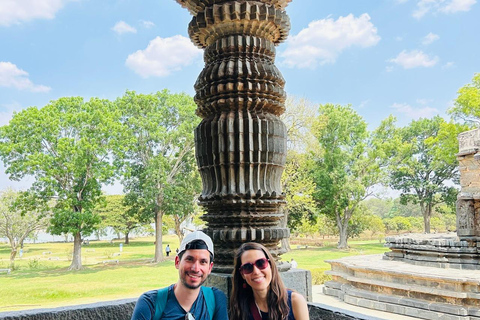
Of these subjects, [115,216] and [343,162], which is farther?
[115,216]

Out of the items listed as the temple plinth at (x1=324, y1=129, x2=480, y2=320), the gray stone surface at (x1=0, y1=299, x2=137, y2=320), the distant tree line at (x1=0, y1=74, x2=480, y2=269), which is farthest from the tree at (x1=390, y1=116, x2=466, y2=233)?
the gray stone surface at (x1=0, y1=299, x2=137, y2=320)

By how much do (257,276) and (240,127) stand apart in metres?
1.02

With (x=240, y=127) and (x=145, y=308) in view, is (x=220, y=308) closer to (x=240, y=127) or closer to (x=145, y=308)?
(x=145, y=308)

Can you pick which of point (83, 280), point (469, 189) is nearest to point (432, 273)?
point (469, 189)

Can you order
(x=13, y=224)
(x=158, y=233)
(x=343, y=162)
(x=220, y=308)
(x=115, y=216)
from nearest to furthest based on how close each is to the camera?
(x=220, y=308) < (x=13, y=224) < (x=158, y=233) < (x=343, y=162) < (x=115, y=216)

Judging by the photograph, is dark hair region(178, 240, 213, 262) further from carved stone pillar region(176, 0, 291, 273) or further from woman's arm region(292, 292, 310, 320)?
carved stone pillar region(176, 0, 291, 273)

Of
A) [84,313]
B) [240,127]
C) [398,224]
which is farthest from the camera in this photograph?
[398,224]

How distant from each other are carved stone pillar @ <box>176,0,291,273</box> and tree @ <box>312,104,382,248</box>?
1712 cm

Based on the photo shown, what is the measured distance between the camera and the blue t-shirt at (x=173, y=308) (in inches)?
55.2

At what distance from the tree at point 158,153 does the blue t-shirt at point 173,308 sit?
14190mm

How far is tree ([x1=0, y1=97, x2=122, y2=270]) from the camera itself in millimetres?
13383

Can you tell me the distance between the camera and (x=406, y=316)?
575 cm

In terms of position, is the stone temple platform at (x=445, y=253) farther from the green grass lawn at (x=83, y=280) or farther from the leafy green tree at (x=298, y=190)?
the leafy green tree at (x=298, y=190)

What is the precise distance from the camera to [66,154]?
13531mm
